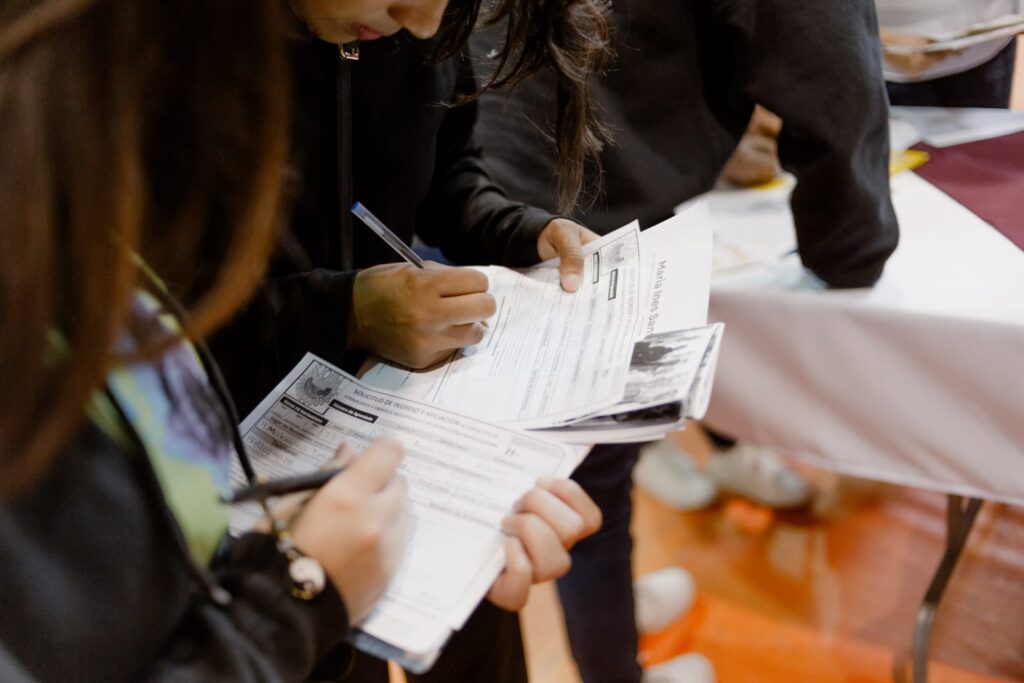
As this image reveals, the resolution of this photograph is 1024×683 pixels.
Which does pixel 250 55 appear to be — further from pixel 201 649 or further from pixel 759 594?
pixel 759 594

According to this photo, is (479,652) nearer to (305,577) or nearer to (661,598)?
(305,577)

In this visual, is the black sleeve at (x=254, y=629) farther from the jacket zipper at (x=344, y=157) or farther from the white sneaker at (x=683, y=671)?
the white sneaker at (x=683, y=671)

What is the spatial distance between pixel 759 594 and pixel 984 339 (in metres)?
0.67

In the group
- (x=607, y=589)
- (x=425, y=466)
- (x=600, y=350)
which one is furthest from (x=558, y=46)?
(x=607, y=589)

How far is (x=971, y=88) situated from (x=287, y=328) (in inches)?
46.6

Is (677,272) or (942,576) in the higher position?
(677,272)

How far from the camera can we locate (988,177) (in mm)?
1092

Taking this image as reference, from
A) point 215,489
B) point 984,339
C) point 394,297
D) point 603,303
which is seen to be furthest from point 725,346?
point 215,489

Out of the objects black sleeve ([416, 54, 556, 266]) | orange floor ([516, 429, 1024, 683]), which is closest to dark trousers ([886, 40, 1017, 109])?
orange floor ([516, 429, 1024, 683])

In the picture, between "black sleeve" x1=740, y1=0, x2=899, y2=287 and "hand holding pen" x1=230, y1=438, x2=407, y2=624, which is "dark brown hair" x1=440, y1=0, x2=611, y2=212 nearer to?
"black sleeve" x1=740, y1=0, x2=899, y2=287

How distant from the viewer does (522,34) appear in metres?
0.73

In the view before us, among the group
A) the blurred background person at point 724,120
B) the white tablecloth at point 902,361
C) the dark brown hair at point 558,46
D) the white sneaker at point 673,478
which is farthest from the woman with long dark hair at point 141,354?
the white sneaker at point 673,478

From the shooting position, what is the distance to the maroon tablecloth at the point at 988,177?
100 cm

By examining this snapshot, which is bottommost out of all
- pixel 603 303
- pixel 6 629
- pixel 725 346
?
pixel 725 346
